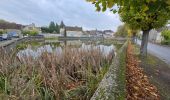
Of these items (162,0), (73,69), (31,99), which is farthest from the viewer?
(73,69)

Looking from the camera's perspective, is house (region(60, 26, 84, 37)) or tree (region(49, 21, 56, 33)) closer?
house (region(60, 26, 84, 37))

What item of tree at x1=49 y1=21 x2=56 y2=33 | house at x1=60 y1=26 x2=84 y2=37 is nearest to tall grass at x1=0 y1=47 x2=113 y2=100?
house at x1=60 y1=26 x2=84 y2=37

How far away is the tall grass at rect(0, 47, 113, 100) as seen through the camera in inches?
205

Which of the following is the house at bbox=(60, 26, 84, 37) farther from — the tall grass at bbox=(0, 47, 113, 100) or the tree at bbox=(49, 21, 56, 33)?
the tall grass at bbox=(0, 47, 113, 100)

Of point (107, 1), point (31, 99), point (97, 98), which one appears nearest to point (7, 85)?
point (31, 99)

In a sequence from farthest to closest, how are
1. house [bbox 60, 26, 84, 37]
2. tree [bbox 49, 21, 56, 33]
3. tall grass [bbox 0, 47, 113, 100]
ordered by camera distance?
tree [bbox 49, 21, 56, 33], house [bbox 60, 26, 84, 37], tall grass [bbox 0, 47, 113, 100]

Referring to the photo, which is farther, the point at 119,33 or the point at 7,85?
the point at 119,33

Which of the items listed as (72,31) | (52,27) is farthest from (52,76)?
(52,27)

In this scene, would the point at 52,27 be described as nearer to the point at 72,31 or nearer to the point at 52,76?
the point at 72,31

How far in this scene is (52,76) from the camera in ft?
20.1

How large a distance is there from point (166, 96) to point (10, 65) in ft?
18.2

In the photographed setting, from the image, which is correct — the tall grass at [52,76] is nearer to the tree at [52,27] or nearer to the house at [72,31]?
the house at [72,31]

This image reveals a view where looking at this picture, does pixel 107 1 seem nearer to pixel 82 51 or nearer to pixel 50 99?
pixel 50 99

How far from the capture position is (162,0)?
11.5ft
